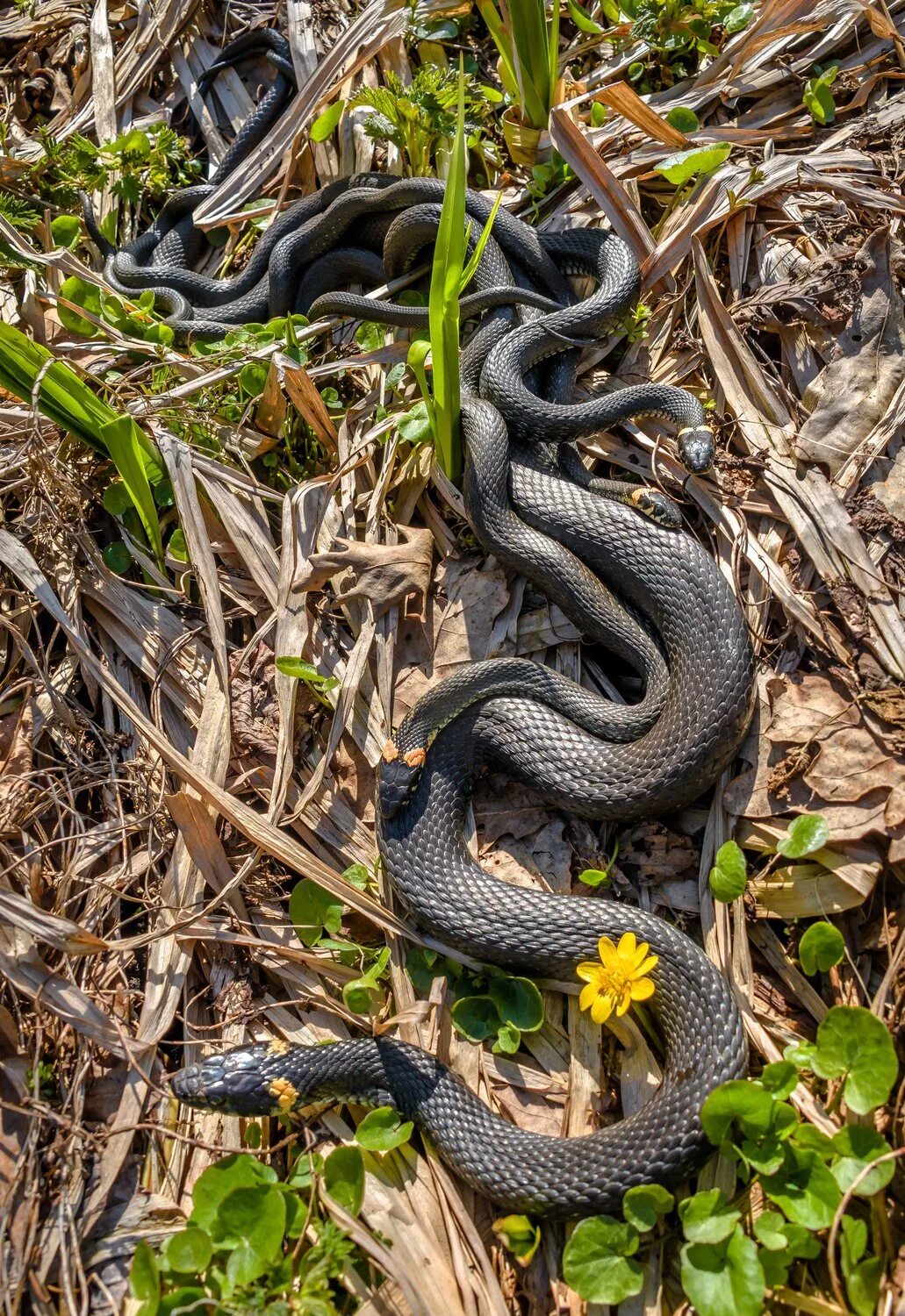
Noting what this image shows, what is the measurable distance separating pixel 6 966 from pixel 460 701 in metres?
2.47

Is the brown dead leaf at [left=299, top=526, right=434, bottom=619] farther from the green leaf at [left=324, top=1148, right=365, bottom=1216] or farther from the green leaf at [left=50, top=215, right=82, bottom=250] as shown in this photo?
the green leaf at [left=50, top=215, right=82, bottom=250]

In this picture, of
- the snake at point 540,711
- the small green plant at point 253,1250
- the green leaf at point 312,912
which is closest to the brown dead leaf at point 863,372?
the snake at point 540,711

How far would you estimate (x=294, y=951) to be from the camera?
Result: 410 centimetres

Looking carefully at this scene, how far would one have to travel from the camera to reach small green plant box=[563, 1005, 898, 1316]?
306 cm

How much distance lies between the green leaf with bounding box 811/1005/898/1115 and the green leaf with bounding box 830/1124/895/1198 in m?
0.08

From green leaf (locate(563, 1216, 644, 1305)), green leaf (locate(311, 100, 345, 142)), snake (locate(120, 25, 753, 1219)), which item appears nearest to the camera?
green leaf (locate(563, 1216, 644, 1305))

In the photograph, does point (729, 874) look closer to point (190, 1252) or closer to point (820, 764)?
point (820, 764)

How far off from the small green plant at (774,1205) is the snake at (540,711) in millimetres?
146

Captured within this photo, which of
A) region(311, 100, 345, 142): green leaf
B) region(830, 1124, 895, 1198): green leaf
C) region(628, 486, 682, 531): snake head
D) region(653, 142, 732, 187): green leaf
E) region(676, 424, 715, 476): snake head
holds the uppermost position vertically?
region(311, 100, 345, 142): green leaf

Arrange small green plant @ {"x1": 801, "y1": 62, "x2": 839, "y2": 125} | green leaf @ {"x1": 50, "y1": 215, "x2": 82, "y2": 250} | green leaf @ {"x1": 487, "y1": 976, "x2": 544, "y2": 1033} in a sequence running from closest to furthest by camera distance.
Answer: green leaf @ {"x1": 487, "y1": 976, "x2": 544, "y2": 1033}
small green plant @ {"x1": 801, "y1": 62, "x2": 839, "y2": 125}
green leaf @ {"x1": 50, "y1": 215, "x2": 82, "y2": 250}

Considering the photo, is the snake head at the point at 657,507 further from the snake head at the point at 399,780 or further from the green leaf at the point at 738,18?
the green leaf at the point at 738,18

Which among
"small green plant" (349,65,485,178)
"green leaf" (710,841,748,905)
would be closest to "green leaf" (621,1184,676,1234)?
"green leaf" (710,841,748,905)

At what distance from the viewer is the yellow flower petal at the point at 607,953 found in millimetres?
3582

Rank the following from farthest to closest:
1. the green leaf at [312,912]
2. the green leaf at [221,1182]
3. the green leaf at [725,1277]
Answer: the green leaf at [312,912]
the green leaf at [221,1182]
the green leaf at [725,1277]
